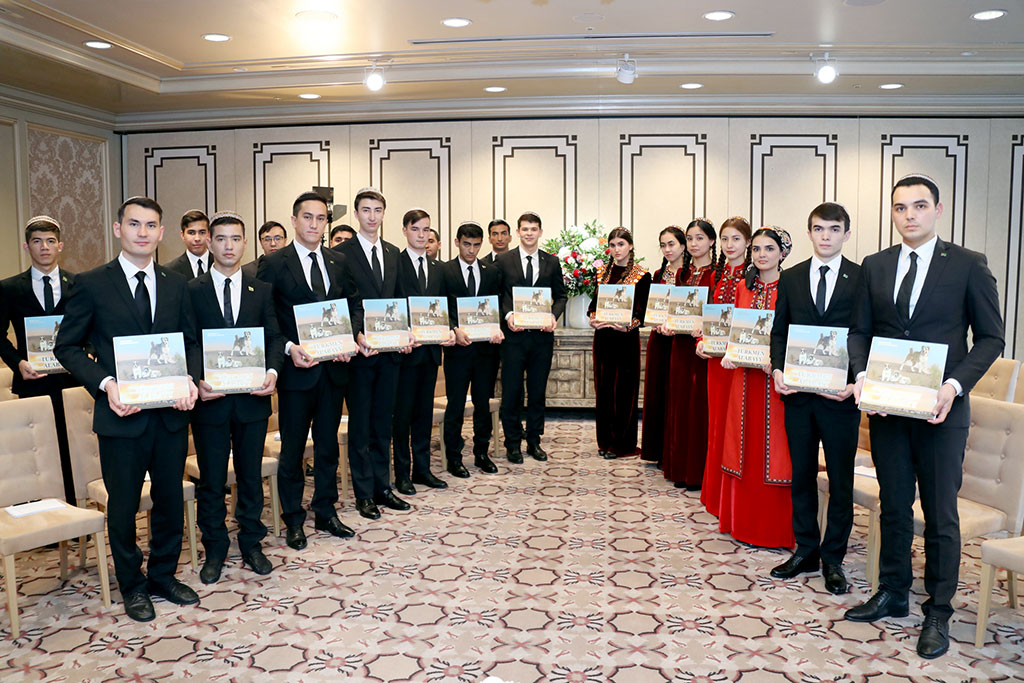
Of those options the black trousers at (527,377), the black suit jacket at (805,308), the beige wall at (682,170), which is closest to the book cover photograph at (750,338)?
the black suit jacket at (805,308)

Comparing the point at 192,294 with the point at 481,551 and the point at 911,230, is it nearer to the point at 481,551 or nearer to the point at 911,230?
the point at 481,551

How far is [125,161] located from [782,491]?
8.69m

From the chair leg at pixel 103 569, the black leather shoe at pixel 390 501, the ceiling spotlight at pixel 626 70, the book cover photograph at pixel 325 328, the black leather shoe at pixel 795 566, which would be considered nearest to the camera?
the chair leg at pixel 103 569

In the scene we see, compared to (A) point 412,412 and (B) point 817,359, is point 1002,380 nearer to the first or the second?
(B) point 817,359

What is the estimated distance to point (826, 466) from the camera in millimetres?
3758

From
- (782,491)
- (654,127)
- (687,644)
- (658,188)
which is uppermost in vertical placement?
(654,127)

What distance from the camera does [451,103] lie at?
27.5ft

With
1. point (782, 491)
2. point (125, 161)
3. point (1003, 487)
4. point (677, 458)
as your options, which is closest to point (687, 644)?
point (782, 491)

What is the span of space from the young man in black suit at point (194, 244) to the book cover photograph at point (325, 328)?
4.26 ft

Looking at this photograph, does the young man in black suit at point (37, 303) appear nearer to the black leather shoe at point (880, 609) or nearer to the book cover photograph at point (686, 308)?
the book cover photograph at point (686, 308)

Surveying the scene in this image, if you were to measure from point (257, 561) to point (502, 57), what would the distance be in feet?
16.1

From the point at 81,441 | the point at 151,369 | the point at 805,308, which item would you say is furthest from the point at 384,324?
the point at 805,308

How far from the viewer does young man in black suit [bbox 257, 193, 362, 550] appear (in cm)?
418

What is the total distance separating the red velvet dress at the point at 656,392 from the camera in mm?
5758
